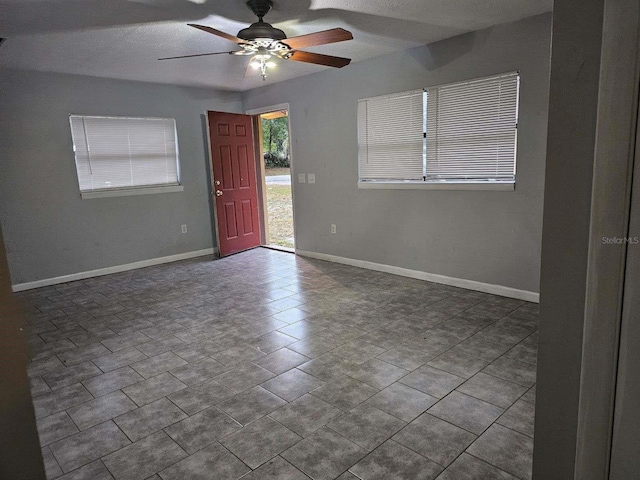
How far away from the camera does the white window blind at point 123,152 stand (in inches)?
195

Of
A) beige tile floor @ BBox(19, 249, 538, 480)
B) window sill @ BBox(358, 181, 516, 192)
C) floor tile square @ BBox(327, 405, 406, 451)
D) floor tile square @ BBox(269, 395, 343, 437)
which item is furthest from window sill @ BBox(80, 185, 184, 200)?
floor tile square @ BBox(327, 405, 406, 451)

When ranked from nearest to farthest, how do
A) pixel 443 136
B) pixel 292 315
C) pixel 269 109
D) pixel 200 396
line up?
pixel 200 396 < pixel 292 315 < pixel 443 136 < pixel 269 109

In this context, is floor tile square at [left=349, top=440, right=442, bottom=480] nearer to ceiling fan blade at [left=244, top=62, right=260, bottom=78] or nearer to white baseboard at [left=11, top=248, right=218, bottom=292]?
ceiling fan blade at [left=244, top=62, right=260, bottom=78]

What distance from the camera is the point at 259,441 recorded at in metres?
1.98

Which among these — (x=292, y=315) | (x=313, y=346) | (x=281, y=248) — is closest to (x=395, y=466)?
(x=313, y=346)

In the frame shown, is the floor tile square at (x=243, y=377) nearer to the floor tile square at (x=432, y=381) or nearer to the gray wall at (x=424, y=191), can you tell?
the floor tile square at (x=432, y=381)

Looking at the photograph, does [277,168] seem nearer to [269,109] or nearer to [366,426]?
[269,109]

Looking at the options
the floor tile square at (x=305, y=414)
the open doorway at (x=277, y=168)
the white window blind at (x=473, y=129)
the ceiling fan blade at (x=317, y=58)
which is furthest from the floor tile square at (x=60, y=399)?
the open doorway at (x=277, y=168)

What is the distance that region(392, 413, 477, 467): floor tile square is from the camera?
72.9 inches

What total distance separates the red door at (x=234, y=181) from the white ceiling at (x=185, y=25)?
149 centimetres

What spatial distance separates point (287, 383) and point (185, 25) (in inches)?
110

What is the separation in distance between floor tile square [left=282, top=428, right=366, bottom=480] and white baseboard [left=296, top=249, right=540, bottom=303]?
8.32 feet

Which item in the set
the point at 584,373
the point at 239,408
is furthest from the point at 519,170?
the point at 584,373

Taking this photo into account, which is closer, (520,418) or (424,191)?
(520,418)
